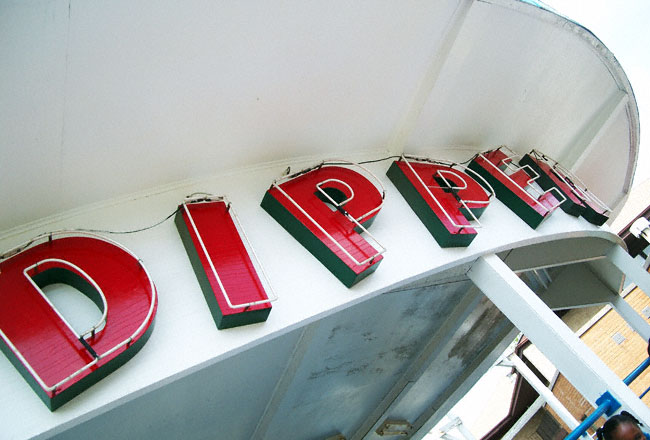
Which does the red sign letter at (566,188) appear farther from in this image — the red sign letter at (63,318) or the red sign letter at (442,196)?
the red sign letter at (63,318)

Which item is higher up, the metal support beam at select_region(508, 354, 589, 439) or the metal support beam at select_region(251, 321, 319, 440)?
the metal support beam at select_region(251, 321, 319, 440)

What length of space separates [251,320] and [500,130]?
141 inches

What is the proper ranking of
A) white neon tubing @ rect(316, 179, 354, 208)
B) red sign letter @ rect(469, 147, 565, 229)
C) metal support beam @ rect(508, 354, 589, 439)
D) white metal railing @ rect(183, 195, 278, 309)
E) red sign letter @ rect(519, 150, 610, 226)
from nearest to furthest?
white metal railing @ rect(183, 195, 278, 309), white neon tubing @ rect(316, 179, 354, 208), red sign letter @ rect(469, 147, 565, 229), red sign letter @ rect(519, 150, 610, 226), metal support beam @ rect(508, 354, 589, 439)

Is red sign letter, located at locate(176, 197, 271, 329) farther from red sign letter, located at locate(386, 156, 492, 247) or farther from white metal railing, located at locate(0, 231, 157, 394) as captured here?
red sign letter, located at locate(386, 156, 492, 247)

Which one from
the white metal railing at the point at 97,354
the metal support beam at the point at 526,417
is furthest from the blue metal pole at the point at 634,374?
the metal support beam at the point at 526,417

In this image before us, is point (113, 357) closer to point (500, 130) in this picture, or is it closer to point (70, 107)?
point (70, 107)

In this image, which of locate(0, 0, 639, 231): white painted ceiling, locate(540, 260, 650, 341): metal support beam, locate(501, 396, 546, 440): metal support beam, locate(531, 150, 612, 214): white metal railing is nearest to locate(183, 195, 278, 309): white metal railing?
locate(0, 0, 639, 231): white painted ceiling

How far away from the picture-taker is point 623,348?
10.2m

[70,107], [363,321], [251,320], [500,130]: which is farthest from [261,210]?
[500,130]

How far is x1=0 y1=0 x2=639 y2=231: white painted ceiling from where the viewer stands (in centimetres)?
207

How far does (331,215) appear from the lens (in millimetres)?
3002

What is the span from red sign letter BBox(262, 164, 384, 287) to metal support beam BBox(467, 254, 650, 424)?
1140mm

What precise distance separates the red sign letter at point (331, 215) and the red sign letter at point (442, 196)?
0.40 meters

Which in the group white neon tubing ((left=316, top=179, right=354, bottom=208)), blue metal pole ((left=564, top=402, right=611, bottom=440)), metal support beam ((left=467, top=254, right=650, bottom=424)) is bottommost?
blue metal pole ((left=564, top=402, right=611, bottom=440))
